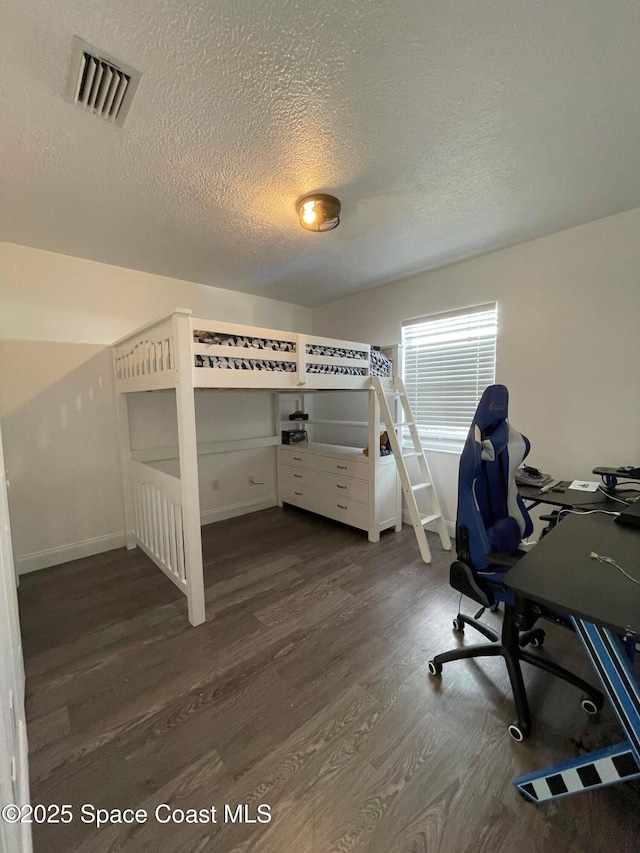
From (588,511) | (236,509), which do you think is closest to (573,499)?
(588,511)

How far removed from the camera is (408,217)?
2041 millimetres

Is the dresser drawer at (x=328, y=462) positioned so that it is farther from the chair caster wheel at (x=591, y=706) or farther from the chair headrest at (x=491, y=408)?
the chair caster wheel at (x=591, y=706)

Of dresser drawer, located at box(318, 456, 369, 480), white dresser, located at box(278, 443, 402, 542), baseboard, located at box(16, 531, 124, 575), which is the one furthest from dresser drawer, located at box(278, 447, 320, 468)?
baseboard, located at box(16, 531, 124, 575)

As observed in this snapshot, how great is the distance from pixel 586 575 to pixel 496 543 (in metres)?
0.50

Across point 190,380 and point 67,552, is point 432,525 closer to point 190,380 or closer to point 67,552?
point 190,380

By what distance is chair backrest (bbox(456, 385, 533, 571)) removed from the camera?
139 cm

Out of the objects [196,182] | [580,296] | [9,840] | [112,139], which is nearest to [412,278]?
[580,296]

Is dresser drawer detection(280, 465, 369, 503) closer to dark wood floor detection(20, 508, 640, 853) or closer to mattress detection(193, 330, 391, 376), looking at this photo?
dark wood floor detection(20, 508, 640, 853)

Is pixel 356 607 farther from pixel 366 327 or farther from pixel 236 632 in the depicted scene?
pixel 366 327

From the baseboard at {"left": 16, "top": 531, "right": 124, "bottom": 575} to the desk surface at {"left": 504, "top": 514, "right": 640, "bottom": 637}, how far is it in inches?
120

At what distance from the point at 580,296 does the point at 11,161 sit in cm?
330

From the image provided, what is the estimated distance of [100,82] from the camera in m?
1.14

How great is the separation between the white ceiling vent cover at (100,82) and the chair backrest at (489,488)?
186 centimetres

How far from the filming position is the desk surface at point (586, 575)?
32.9 inches
